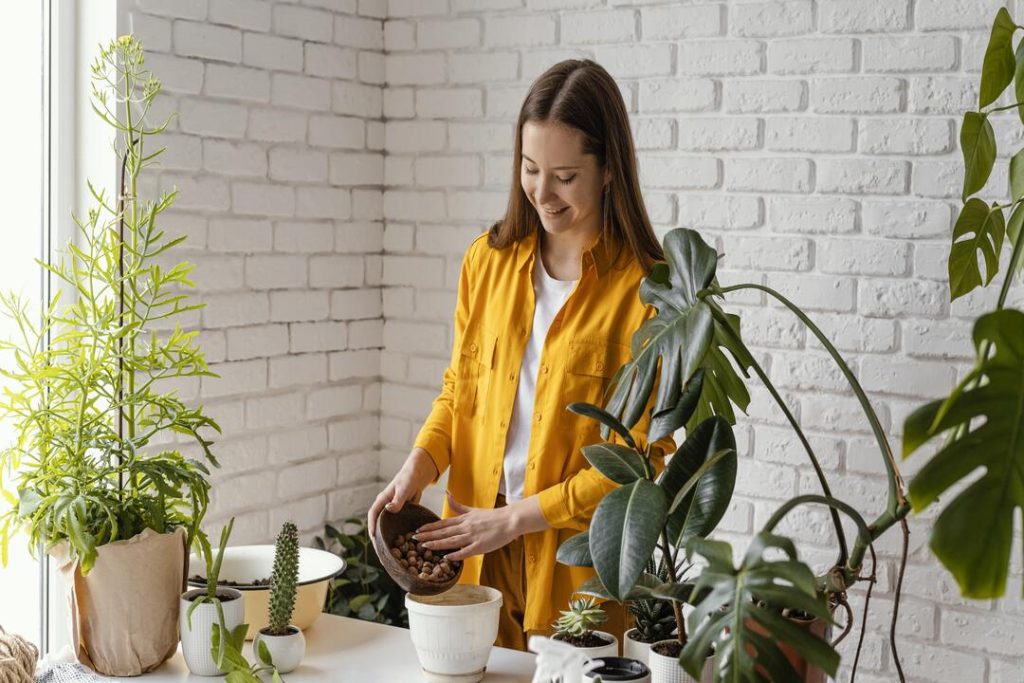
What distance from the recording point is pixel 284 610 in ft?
5.82

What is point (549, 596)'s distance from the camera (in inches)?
85.4

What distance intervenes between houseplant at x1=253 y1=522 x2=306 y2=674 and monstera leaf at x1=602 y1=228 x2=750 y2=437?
21.4 inches

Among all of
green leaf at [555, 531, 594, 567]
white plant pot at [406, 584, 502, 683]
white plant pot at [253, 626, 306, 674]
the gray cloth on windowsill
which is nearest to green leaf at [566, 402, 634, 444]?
green leaf at [555, 531, 594, 567]

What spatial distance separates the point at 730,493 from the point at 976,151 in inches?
38.1

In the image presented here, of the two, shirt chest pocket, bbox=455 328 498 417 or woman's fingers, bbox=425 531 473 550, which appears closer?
woman's fingers, bbox=425 531 473 550

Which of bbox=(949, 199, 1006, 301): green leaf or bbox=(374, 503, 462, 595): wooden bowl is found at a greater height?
bbox=(949, 199, 1006, 301): green leaf

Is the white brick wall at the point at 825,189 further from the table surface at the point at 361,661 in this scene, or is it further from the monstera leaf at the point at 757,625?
the monstera leaf at the point at 757,625

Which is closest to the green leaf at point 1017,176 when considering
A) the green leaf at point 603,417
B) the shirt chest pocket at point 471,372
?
the green leaf at point 603,417

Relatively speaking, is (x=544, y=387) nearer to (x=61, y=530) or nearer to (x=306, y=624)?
(x=306, y=624)

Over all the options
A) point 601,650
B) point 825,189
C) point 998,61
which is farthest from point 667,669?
point 825,189

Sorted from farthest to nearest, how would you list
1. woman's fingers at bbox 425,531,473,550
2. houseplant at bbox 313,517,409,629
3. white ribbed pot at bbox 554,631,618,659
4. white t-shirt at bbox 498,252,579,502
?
1. houseplant at bbox 313,517,409,629
2. white t-shirt at bbox 498,252,579,502
3. woman's fingers at bbox 425,531,473,550
4. white ribbed pot at bbox 554,631,618,659

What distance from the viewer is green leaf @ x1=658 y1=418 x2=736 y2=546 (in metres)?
1.42

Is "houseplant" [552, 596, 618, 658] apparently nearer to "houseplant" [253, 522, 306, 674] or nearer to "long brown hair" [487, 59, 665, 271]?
"houseplant" [253, 522, 306, 674]

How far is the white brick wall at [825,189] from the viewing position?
2.50 metres
